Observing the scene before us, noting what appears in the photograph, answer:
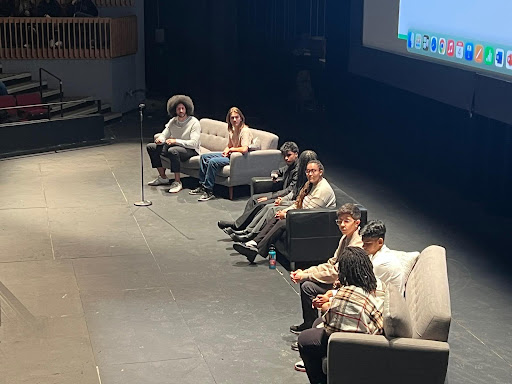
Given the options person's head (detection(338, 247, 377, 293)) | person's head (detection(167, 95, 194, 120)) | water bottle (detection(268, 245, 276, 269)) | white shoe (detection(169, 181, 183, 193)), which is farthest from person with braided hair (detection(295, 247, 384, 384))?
person's head (detection(167, 95, 194, 120))

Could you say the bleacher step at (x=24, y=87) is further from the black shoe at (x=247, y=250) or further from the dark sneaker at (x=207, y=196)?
the black shoe at (x=247, y=250)

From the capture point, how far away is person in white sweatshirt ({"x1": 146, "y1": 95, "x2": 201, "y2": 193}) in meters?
10.8

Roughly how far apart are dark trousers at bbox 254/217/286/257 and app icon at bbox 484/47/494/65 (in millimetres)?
2905

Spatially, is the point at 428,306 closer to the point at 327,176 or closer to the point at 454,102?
the point at 454,102

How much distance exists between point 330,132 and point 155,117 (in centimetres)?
359

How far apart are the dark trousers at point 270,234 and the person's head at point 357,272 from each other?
2784mm

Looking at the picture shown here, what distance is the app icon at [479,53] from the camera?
9.16 m

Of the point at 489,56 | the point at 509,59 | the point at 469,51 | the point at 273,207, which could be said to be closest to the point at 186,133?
the point at 273,207

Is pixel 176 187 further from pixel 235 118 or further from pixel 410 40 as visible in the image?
pixel 410 40

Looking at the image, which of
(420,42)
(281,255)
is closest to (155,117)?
(420,42)

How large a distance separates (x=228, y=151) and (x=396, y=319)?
18.7 ft

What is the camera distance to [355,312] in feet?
16.5

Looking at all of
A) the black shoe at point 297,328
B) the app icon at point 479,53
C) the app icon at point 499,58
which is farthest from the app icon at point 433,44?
the black shoe at point 297,328

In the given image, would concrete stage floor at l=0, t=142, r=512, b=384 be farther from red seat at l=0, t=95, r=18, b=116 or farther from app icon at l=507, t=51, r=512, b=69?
red seat at l=0, t=95, r=18, b=116
